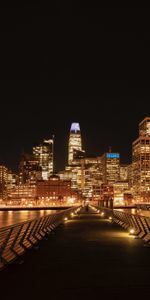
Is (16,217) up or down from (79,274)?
up

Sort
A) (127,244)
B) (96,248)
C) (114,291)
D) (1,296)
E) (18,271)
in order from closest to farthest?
(1,296) < (114,291) < (18,271) < (96,248) < (127,244)

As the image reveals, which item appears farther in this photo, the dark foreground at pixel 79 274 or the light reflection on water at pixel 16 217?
the light reflection on water at pixel 16 217

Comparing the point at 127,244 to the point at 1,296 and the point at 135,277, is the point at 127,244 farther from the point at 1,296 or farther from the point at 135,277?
the point at 1,296

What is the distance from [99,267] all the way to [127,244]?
6.99m

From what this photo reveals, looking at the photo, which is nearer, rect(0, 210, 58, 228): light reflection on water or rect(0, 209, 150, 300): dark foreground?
rect(0, 209, 150, 300): dark foreground

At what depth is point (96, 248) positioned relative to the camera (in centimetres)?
1856

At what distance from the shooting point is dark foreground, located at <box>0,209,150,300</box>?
373 inches

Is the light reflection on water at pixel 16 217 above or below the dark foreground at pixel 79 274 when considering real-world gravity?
above

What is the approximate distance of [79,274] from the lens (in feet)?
39.3

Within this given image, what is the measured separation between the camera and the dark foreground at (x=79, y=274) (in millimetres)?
9469

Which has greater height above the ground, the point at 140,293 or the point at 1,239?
the point at 1,239

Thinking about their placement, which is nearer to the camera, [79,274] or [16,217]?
[79,274]

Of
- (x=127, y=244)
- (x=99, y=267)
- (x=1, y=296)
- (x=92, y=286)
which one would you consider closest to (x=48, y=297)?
(x=1, y=296)

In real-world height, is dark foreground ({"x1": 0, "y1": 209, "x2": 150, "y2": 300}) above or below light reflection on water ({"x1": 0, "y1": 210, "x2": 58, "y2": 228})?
below
